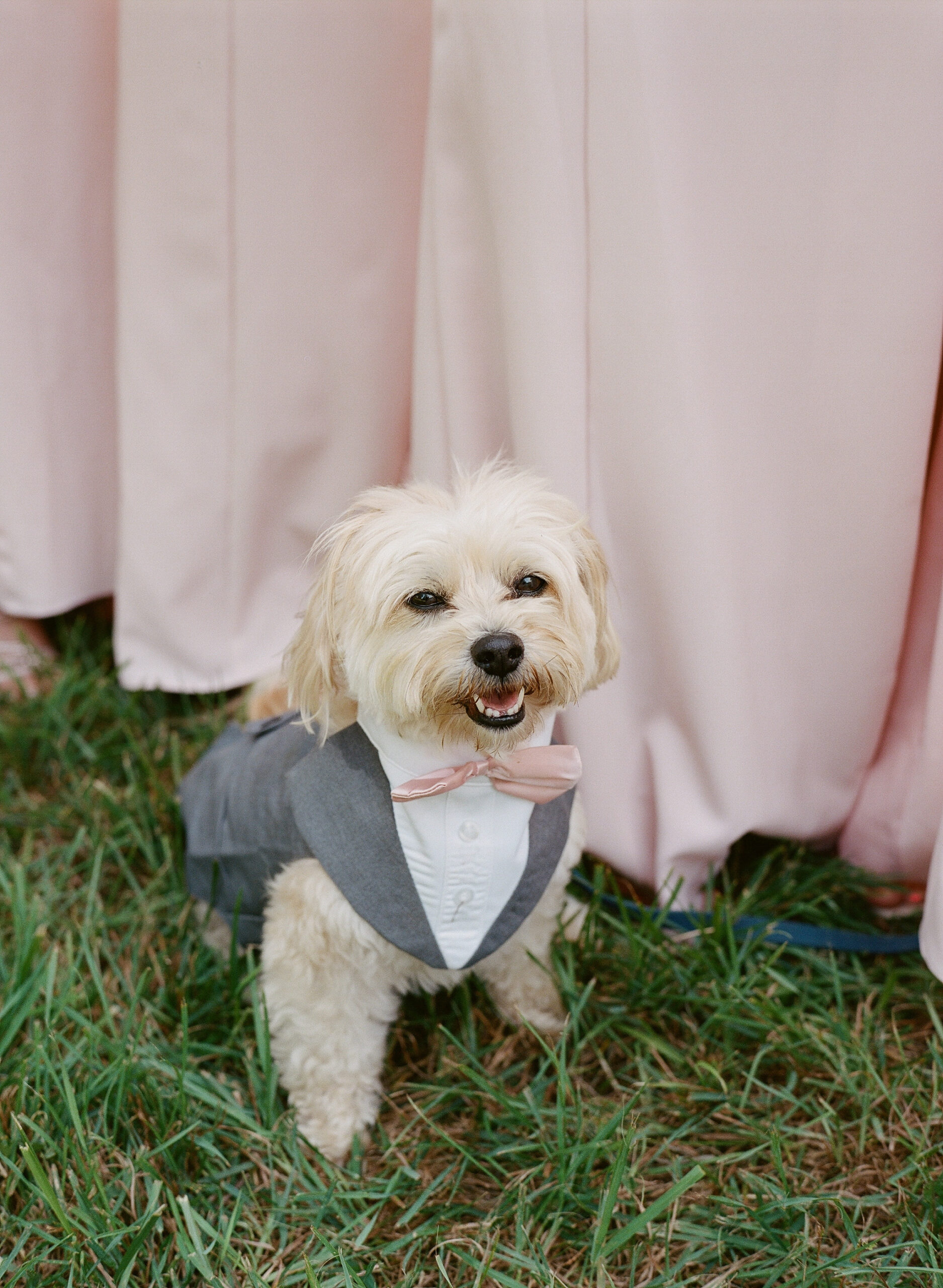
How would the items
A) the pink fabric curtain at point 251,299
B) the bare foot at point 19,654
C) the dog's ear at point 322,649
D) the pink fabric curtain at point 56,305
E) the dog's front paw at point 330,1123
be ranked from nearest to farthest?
1. the dog's ear at point 322,649
2. the dog's front paw at point 330,1123
3. the pink fabric curtain at point 251,299
4. the pink fabric curtain at point 56,305
5. the bare foot at point 19,654

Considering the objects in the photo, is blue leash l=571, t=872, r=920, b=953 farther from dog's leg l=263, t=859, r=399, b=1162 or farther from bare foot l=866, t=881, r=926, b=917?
dog's leg l=263, t=859, r=399, b=1162

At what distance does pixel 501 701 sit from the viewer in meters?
1.45

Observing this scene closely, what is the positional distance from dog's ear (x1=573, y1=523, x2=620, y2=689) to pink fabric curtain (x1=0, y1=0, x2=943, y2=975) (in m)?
0.26

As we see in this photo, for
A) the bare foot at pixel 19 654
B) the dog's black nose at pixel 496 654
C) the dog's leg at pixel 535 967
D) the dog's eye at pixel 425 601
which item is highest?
the dog's eye at pixel 425 601

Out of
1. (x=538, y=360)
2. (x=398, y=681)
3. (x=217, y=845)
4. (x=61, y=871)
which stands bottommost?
(x=61, y=871)

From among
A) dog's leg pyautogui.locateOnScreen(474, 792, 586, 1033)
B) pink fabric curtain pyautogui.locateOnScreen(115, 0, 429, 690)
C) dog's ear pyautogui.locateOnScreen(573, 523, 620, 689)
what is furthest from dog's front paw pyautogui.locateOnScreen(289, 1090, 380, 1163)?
pink fabric curtain pyautogui.locateOnScreen(115, 0, 429, 690)

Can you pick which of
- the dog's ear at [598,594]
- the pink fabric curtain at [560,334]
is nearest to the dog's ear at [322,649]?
the dog's ear at [598,594]

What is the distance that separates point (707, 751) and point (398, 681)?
0.78m

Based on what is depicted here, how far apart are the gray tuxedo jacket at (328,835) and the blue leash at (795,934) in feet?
1.45

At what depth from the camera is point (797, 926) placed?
2027 millimetres

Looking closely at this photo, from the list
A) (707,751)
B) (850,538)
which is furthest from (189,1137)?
(850,538)

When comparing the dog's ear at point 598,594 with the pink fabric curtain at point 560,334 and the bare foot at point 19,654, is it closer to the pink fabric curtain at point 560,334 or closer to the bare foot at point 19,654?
the pink fabric curtain at point 560,334

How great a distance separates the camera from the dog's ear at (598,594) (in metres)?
1.59

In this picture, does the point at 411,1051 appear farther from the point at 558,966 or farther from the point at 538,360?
the point at 538,360
